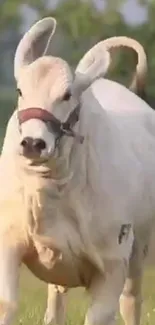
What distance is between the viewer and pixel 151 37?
23.0 meters

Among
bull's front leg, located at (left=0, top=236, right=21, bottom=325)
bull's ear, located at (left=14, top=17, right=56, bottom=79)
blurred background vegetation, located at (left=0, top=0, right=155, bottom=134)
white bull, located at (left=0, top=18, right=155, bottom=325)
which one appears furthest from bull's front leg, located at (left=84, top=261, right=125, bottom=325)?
blurred background vegetation, located at (left=0, top=0, right=155, bottom=134)

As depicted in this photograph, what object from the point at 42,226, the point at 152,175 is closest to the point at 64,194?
the point at 42,226

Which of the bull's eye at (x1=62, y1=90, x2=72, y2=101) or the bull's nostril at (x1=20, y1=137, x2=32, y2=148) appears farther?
the bull's eye at (x1=62, y1=90, x2=72, y2=101)

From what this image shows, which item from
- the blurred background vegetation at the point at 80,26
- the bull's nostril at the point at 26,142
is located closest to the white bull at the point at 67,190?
the bull's nostril at the point at 26,142

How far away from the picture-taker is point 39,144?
5.71 metres

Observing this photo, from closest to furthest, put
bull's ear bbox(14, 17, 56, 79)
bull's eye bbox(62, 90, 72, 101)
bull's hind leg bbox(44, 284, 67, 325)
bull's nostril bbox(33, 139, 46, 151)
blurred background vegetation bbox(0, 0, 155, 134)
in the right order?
bull's nostril bbox(33, 139, 46, 151), bull's eye bbox(62, 90, 72, 101), bull's ear bbox(14, 17, 56, 79), bull's hind leg bbox(44, 284, 67, 325), blurred background vegetation bbox(0, 0, 155, 134)

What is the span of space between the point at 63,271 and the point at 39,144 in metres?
1.22

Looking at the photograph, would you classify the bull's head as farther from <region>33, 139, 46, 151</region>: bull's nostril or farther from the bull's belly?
the bull's belly

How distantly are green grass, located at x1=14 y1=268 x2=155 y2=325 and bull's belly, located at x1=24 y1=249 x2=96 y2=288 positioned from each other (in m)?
0.92

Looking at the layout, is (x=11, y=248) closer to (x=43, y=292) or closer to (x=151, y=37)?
(x=43, y=292)

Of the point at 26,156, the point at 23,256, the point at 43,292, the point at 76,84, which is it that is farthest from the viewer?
the point at 43,292

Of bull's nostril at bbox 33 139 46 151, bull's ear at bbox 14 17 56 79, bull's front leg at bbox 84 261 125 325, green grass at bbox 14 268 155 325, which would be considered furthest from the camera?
green grass at bbox 14 268 155 325

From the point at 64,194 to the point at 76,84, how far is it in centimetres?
56

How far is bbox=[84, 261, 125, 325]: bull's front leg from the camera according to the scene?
6.65m
